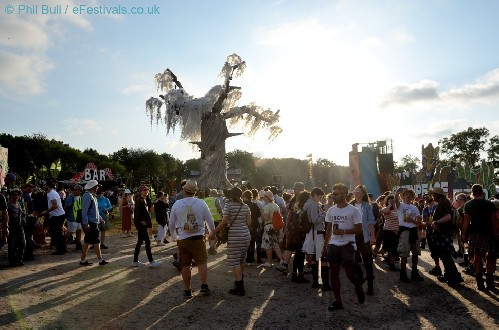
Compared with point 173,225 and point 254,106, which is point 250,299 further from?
point 254,106

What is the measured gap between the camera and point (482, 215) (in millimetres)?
6891

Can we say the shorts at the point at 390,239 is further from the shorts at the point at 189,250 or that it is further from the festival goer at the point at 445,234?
the shorts at the point at 189,250

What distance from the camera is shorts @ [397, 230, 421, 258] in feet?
25.0

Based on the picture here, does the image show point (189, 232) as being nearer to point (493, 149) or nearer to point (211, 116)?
point (211, 116)

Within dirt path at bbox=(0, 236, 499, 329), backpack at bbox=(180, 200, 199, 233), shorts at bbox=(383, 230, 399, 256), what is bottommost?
dirt path at bbox=(0, 236, 499, 329)

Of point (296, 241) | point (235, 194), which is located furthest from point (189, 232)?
point (296, 241)

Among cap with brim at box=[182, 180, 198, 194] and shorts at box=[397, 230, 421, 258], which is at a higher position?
cap with brim at box=[182, 180, 198, 194]

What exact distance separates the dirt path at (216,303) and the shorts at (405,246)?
575 millimetres

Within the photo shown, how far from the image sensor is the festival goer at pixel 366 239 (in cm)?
690

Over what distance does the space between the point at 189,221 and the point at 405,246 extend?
405cm

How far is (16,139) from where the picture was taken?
209 feet

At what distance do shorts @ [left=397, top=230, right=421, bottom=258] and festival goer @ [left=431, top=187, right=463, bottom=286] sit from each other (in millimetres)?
418

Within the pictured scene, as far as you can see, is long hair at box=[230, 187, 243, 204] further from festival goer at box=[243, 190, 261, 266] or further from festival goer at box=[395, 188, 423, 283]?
festival goer at box=[395, 188, 423, 283]

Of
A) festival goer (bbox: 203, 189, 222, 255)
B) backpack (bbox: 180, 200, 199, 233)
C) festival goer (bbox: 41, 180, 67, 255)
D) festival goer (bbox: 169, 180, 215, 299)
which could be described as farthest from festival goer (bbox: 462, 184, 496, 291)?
festival goer (bbox: 41, 180, 67, 255)
